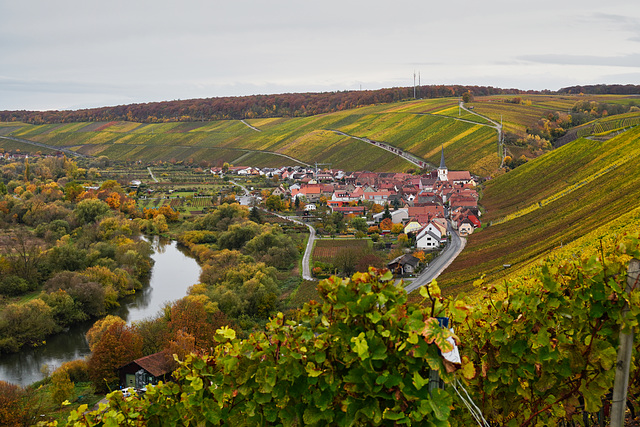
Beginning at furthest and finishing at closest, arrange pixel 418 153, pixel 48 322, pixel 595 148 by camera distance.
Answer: pixel 418 153
pixel 595 148
pixel 48 322

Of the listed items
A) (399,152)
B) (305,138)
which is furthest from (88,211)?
(305,138)

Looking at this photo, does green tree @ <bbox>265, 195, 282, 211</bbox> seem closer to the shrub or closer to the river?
the river

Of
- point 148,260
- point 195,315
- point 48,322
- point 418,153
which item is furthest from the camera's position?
point 418,153

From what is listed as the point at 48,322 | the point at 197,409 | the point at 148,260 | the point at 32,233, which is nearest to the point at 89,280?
the point at 48,322

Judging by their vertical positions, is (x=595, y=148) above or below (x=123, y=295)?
above

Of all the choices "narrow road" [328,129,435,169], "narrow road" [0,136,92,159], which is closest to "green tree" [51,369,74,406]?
"narrow road" [328,129,435,169]

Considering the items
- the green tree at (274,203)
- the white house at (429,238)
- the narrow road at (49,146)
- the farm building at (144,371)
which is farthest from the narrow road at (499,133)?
the narrow road at (49,146)

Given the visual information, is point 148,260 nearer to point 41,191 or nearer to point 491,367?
point 41,191

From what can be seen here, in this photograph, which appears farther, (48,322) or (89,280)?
(89,280)
